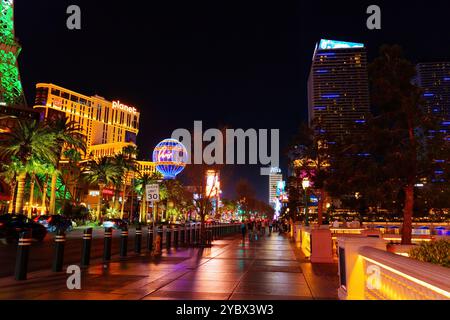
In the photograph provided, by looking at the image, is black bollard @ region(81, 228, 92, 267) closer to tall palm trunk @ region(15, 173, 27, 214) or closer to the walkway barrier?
the walkway barrier

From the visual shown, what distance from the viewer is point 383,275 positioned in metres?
5.32

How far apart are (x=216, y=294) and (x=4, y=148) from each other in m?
41.9

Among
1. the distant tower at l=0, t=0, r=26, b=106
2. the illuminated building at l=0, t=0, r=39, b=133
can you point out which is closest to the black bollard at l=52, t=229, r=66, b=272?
the illuminated building at l=0, t=0, r=39, b=133

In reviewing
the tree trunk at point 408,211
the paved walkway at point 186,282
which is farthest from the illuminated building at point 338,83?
the paved walkway at point 186,282

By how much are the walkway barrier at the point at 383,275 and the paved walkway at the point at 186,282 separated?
127 centimetres

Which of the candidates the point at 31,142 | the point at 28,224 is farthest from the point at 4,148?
the point at 28,224

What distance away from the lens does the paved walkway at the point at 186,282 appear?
25.5 ft

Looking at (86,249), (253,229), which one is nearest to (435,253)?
(86,249)

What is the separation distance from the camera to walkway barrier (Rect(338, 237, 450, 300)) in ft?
11.6

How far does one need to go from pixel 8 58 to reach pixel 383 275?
305 feet

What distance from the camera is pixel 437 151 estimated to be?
12609 millimetres

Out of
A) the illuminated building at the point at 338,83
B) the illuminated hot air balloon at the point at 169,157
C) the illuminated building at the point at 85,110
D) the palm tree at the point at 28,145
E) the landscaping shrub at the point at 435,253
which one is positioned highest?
the illuminated building at the point at 85,110

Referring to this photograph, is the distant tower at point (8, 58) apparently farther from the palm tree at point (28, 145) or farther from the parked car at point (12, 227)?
the parked car at point (12, 227)

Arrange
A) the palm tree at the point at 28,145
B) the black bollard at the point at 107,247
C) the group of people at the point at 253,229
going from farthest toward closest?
the palm tree at the point at 28,145
the group of people at the point at 253,229
the black bollard at the point at 107,247
